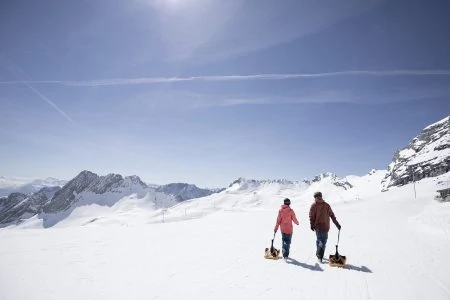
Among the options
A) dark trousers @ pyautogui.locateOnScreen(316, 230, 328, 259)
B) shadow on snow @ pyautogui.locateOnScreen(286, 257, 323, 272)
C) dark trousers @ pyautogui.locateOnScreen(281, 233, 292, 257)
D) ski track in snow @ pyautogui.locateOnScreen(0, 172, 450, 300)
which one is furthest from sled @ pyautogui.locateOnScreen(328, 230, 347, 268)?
dark trousers @ pyautogui.locateOnScreen(281, 233, 292, 257)

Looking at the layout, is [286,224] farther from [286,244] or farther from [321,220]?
[321,220]

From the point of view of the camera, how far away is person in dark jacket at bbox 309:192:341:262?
1309 cm

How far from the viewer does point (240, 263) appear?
12438 millimetres

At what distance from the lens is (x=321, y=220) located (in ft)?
43.3

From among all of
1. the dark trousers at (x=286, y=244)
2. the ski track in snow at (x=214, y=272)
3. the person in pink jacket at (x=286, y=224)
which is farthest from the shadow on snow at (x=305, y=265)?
the person in pink jacket at (x=286, y=224)

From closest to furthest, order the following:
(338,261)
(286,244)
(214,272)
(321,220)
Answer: (214,272), (338,261), (321,220), (286,244)

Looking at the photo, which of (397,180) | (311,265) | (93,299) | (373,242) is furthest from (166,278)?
(397,180)

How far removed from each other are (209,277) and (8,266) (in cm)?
769

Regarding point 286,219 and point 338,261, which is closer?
point 338,261

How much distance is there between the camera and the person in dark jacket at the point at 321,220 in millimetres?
13094

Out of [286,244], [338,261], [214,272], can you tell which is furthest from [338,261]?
[214,272]

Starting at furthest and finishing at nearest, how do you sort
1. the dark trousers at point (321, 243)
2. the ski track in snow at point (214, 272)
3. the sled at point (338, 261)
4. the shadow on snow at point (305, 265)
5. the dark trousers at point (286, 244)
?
the dark trousers at point (286, 244) → the dark trousers at point (321, 243) → the sled at point (338, 261) → the shadow on snow at point (305, 265) → the ski track in snow at point (214, 272)

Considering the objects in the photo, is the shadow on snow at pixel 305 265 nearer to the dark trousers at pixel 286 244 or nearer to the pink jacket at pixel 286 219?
the dark trousers at pixel 286 244

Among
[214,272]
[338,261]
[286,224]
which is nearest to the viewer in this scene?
[214,272]
